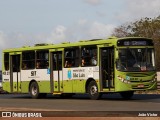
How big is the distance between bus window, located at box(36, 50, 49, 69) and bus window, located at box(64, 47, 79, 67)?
68.9 inches

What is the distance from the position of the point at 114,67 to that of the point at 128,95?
2.87 metres

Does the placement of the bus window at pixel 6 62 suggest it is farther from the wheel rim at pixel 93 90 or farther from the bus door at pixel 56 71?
the wheel rim at pixel 93 90

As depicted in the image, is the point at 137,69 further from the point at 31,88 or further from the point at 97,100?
the point at 31,88

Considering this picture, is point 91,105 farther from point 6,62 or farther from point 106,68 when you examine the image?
point 6,62

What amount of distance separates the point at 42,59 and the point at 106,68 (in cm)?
540

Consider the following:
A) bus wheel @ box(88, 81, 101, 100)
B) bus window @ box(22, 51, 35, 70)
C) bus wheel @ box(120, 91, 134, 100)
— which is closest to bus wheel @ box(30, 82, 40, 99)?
bus window @ box(22, 51, 35, 70)

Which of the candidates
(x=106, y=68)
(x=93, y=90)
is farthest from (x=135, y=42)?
(x=93, y=90)

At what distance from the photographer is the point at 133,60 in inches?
1115

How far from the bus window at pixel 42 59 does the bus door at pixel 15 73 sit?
1.91 meters

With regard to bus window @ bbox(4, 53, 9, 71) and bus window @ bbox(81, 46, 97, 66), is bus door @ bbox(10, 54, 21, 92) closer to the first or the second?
bus window @ bbox(4, 53, 9, 71)

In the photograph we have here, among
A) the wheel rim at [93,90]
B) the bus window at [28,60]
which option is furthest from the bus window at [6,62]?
the wheel rim at [93,90]

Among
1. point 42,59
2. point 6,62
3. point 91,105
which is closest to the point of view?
point 91,105

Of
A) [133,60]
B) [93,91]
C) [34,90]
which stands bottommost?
[93,91]

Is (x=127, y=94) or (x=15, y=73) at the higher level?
(x=15, y=73)
